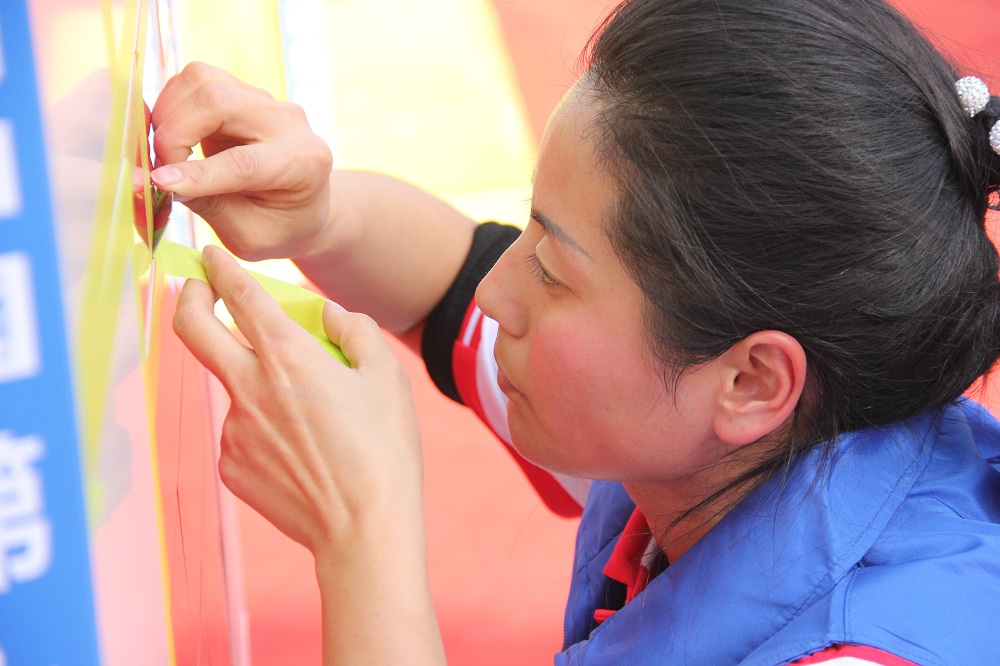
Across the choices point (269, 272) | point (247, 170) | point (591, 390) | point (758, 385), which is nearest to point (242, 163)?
point (247, 170)

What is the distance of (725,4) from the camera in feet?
2.28

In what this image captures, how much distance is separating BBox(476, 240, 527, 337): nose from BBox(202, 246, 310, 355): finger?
0.20m

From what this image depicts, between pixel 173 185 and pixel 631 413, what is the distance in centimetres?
37

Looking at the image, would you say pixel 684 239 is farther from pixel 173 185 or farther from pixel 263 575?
pixel 263 575

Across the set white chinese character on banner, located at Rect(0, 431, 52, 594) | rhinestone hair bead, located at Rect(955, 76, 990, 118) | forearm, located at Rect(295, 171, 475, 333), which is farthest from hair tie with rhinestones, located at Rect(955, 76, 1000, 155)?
white chinese character on banner, located at Rect(0, 431, 52, 594)

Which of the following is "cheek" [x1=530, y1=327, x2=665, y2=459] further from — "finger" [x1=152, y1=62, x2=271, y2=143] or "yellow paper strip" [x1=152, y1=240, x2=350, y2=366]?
"finger" [x1=152, y1=62, x2=271, y2=143]

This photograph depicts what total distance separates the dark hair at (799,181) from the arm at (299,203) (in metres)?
0.27

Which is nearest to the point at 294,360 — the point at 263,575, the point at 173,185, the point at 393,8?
the point at 173,185

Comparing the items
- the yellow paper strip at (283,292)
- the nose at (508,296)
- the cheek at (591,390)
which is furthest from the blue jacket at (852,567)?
the yellow paper strip at (283,292)

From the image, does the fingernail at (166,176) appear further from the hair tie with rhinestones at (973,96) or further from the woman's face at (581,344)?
the hair tie with rhinestones at (973,96)

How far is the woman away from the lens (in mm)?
616

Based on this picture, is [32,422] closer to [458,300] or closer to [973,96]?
[973,96]

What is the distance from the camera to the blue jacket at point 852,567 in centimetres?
66

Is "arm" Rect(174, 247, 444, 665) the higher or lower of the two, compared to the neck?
higher
